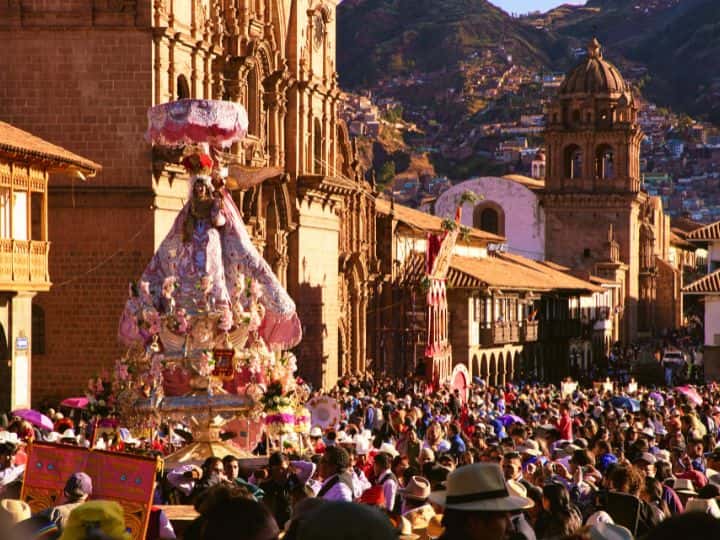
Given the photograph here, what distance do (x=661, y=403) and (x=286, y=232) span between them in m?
13.0

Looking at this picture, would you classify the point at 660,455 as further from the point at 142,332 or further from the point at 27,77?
the point at 27,77

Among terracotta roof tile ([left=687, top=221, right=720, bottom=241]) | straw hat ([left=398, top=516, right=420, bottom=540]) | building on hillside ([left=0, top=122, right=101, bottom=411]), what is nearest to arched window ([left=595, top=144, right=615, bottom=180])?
terracotta roof tile ([left=687, top=221, right=720, bottom=241])

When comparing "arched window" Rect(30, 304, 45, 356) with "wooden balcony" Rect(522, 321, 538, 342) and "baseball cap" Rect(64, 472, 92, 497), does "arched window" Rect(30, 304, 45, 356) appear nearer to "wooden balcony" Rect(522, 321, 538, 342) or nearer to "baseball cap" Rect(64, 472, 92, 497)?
"baseball cap" Rect(64, 472, 92, 497)

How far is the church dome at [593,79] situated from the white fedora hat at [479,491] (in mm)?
90675

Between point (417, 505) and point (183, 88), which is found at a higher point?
point (183, 88)

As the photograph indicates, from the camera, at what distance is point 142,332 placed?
2425 centimetres

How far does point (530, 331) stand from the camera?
76.3 meters

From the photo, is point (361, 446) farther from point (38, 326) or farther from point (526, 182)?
point (526, 182)

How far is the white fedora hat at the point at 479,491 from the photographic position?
352 inches

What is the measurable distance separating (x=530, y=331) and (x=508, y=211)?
2217cm

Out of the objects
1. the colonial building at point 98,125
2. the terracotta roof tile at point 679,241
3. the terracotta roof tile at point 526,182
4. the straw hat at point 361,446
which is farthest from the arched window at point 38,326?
the terracotta roof tile at point 679,241

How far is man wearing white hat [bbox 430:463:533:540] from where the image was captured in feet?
28.8

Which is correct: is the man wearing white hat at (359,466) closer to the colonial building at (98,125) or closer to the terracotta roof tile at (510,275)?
the colonial building at (98,125)

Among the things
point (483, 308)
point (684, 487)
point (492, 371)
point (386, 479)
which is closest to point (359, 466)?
point (386, 479)
